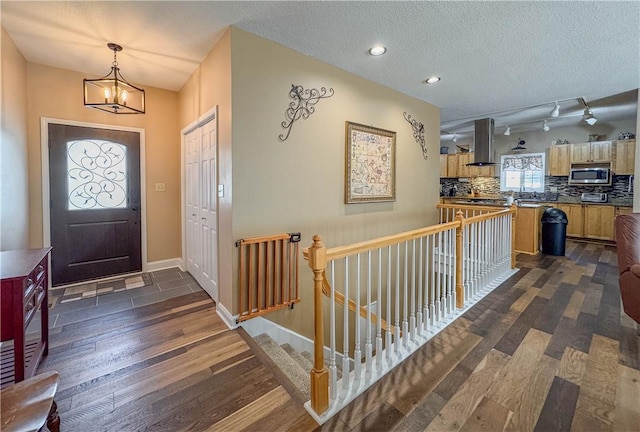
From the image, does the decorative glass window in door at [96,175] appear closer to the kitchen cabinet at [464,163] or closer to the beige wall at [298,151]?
the beige wall at [298,151]

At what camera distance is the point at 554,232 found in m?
5.19

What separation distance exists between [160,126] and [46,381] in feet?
11.9

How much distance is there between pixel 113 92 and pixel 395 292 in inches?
141

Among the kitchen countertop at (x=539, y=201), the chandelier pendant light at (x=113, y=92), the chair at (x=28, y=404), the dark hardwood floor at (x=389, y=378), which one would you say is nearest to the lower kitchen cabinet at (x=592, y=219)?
the kitchen countertop at (x=539, y=201)

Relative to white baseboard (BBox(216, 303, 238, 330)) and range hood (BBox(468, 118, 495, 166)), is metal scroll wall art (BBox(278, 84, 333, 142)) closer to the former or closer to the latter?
white baseboard (BBox(216, 303, 238, 330))

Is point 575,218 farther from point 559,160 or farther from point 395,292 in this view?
point 395,292

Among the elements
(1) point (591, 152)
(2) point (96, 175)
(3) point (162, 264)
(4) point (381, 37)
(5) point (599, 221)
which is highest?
(4) point (381, 37)

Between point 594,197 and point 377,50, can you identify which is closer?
point 377,50

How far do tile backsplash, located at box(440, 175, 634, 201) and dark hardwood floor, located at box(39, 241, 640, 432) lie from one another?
4.99 metres

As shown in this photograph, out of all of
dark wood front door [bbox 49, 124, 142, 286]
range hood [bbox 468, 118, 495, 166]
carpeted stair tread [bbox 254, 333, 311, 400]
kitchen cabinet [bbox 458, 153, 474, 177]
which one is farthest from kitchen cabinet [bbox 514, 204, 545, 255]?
dark wood front door [bbox 49, 124, 142, 286]

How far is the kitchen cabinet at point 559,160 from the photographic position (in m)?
6.53

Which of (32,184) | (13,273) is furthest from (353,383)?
(32,184)

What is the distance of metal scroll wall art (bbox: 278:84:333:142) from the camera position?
280 cm

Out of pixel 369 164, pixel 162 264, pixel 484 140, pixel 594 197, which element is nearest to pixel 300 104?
pixel 369 164
